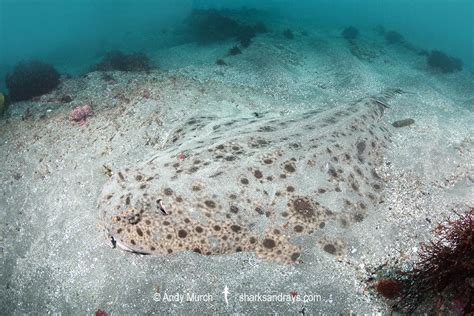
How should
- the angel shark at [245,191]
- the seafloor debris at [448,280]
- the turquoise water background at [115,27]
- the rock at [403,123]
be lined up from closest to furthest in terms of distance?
the seafloor debris at [448,280], the angel shark at [245,191], the rock at [403,123], the turquoise water background at [115,27]

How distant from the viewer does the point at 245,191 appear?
17.9ft

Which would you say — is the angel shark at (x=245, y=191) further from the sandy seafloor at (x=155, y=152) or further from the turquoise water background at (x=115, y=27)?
the turquoise water background at (x=115, y=27)

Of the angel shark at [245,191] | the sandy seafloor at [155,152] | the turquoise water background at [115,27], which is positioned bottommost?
the turquoise water background at [115,27]

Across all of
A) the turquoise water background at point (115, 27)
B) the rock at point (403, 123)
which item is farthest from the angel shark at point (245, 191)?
the turquoise water background at point (115, 27)

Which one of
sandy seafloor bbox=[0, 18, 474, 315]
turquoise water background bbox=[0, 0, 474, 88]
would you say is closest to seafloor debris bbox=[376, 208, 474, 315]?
sandy seafloor bbox=[0, 18, 474, 315]

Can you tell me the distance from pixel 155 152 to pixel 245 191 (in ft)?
8.08

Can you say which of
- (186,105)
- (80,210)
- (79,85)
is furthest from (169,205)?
(79,85)

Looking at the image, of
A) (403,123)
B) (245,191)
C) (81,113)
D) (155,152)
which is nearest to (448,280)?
(245,191)

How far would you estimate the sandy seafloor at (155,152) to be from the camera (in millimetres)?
5086

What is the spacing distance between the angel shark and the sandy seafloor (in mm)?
377

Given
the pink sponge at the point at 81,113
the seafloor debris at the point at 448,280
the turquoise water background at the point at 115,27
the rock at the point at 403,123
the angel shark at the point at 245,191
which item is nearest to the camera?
the seafloor debris at the point at 448,280

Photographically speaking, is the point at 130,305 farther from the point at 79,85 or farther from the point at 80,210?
the point at 79,85

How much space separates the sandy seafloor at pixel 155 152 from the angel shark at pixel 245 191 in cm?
38

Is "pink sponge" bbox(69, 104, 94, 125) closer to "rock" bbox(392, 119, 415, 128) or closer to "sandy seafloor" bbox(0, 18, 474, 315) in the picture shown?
"sandy seafloor" bbox(0, 18, 474, 315)
